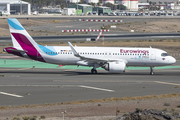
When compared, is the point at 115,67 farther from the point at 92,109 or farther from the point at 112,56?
the point at 92,109

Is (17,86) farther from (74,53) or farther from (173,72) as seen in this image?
(173,72)

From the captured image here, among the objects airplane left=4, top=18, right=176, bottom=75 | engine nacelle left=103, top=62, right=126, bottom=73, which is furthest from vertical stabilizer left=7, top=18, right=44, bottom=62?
engine nacelle left=103, top=62, right=126, bottom=73

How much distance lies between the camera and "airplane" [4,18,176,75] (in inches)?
1652

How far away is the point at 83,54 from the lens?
4219 cm

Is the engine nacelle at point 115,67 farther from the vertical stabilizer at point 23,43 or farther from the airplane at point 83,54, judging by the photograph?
the vertical stabilizer at point 23,43

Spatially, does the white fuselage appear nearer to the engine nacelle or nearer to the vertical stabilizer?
the vertical stabilizer

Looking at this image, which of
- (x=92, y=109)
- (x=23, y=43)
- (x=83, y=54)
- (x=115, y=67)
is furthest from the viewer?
(x=23, y=43)

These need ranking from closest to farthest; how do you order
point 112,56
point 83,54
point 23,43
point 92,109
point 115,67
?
point 92,109 → point 115,67 → point 83,54 → point 112,56 → point 23,43

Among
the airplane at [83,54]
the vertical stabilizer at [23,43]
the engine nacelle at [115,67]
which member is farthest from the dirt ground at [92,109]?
the vertical stabilizer at [23,43]

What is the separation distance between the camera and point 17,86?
33.0 m

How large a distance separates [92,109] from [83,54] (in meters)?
20.0

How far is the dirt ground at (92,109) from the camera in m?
20.6

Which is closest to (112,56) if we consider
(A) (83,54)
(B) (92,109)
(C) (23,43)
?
(A) (83,54)

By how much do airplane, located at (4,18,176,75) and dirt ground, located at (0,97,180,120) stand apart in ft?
53.7
